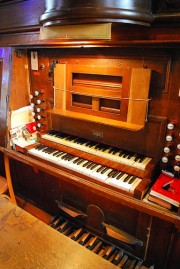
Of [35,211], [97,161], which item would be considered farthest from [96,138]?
[35,211]

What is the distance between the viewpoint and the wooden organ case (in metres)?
1.63

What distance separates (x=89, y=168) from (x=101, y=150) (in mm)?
258

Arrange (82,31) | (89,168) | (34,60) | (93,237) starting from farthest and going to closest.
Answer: (34,60), (93,237), (89,168), (82,31)

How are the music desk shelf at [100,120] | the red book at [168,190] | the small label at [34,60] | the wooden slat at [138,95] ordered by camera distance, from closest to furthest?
the red book at [168,190] → the wooden slat at [138,95] → the music desk shelf at [100,120] → the small label at [34,60]

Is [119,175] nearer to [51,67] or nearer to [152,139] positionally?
[152,139]

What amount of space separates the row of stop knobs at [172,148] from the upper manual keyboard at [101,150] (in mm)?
175

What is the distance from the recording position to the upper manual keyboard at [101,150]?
1.79 metres

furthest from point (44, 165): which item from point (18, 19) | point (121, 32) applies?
point (18, 19)

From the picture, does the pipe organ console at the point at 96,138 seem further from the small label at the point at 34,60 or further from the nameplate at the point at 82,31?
the nameplate at the point at 82,31

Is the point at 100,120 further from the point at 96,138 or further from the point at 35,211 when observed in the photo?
the point at 35,211

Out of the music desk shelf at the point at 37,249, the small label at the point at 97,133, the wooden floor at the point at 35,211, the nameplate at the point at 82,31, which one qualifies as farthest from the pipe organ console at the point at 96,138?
the nameplate at the point at 82,31

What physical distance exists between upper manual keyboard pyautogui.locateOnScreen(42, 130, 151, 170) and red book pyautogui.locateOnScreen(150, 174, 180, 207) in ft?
0.66

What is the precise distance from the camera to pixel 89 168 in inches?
72.2

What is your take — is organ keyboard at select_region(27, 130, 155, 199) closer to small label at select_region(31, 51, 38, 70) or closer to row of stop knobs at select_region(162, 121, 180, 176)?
row of stop knobs at select_region(162, 121, 180, 176)
